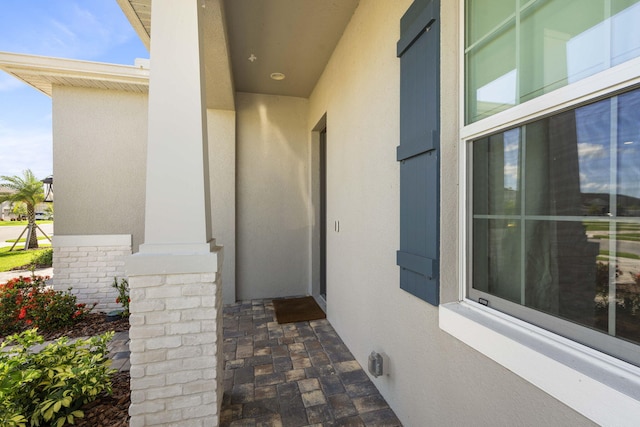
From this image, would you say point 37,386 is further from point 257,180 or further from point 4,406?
point 257,180

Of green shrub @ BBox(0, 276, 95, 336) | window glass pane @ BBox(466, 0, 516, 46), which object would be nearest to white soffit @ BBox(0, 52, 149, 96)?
green shrub @ BBox(0, 276, 95, 336)

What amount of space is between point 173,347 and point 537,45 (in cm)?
252

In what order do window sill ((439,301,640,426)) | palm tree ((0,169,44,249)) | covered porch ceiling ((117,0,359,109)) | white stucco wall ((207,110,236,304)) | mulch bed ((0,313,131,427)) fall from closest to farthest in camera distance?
1. window sill ((439,301,640,426))
2. mulch bed ((0,313,131,427))
3. covered porch ceiling ((117,0,359,109))
4. white stucco wall ((207,110,236,304))
5. palm tree ((0,169,44,249))

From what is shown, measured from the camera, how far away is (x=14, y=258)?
8.30m

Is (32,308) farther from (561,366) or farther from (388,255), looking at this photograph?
(561,366)

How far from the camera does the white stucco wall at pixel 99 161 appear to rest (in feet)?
14.0

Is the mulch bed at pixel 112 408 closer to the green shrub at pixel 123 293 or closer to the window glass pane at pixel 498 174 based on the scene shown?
the green shrub at pixel 123 293

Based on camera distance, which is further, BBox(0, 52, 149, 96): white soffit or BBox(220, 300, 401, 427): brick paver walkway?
BBox(0, 52, 149, 96): white soffit

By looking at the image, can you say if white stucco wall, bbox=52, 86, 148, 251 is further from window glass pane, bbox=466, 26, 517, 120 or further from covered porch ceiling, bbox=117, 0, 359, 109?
window glass pane, bbox=466, 26, 517, 120

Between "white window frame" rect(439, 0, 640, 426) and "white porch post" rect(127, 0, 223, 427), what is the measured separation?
62.0 inches

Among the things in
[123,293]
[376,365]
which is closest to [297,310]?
[376,365]

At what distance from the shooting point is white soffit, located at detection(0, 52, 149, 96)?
391 centimetres

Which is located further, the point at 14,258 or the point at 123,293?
the point at 14,258

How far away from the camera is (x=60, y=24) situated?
230 inches
